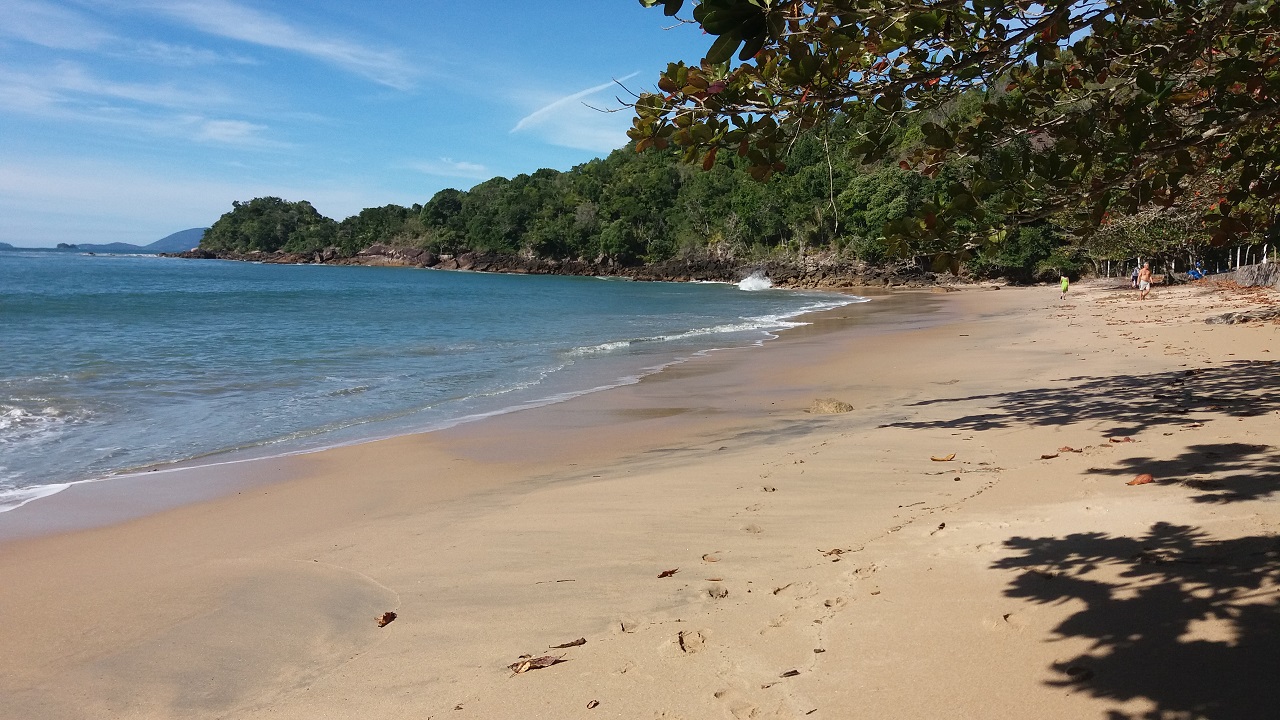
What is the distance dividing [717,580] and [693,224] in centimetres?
7713

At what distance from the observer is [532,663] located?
319cm

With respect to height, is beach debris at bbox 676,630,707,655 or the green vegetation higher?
the green vegetation

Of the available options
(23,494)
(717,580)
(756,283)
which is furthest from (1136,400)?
(756,283)

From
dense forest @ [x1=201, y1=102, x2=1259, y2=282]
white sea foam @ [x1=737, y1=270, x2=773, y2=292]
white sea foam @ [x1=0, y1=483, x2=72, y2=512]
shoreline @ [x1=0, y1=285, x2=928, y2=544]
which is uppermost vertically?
dense forest @ [x1=201, y1=102, x2=1259, y2=282]

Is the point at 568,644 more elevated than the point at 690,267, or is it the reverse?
the point at 690,267

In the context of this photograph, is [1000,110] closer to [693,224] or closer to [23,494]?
[23,494]

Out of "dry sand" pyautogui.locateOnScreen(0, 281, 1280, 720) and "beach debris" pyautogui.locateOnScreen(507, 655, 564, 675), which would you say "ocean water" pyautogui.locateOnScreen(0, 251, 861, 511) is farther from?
"beach debris" pyautogui.locateOnScreen(507, 655, 564, 675)

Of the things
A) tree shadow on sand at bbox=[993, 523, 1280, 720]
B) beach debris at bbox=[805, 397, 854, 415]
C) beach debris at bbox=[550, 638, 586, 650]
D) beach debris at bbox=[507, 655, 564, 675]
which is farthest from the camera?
beach debris at bbox=[805, 397, 854, 415]

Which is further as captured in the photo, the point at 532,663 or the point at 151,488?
the point at 151,488

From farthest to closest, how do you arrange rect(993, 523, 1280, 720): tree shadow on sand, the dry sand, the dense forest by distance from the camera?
1. the dense forest
2. the dry sand
3. rect(993, 523, 1280, 720): tree shadow on sand

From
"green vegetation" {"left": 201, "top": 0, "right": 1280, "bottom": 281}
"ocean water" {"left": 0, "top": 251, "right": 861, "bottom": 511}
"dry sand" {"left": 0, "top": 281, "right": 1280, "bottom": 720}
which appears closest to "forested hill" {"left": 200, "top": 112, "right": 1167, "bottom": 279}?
"ocean water" {"left": 0, "top": 251, "right": 861, "bottom": 511}

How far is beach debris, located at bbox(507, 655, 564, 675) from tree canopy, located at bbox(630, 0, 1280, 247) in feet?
7.10

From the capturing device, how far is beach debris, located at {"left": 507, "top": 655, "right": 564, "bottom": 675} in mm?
3150

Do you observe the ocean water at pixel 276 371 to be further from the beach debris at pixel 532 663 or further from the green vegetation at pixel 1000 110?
the green vegetation at pixel 1000 110
